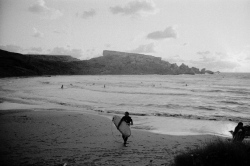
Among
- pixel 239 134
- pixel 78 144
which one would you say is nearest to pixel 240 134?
pixel 239 134

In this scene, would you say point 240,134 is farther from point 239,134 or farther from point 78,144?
point 78,144

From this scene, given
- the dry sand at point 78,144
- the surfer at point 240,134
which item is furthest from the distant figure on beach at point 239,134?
the dry sand at point 78,144

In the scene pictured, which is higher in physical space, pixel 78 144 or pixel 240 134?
pixel 240 134

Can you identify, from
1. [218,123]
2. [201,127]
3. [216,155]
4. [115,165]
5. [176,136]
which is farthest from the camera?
[218,123]

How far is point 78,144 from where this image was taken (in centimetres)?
867

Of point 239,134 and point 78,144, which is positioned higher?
point 239,134

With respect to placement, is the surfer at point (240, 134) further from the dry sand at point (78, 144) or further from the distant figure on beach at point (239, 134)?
the dry sand at point (78, 144)

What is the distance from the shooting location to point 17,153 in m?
7.18

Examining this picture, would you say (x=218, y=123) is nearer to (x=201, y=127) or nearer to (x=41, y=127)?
(x=201, y=127)

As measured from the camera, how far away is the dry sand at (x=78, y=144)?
6.80m

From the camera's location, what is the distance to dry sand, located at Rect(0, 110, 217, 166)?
6800 mm

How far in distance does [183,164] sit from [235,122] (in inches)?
511

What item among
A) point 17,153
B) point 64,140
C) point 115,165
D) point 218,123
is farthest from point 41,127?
point 218,123

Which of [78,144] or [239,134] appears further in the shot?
[78,144]
